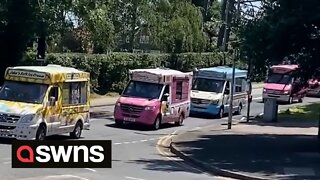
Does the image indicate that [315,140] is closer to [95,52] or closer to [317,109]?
[317,109]

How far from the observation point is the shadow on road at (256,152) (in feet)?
75.5

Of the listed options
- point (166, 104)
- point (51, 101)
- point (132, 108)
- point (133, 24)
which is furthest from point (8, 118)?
point (133, 24)

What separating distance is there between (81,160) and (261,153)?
13.7m

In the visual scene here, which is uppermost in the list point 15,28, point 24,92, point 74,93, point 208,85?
point 15,28

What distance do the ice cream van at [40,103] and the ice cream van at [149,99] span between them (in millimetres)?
5865

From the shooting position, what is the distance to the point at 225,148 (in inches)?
1087

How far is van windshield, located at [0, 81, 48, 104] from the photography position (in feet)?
84.8

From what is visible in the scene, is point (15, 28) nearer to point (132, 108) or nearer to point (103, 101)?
point (132, 108)

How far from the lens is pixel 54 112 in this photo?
26094 millimetres

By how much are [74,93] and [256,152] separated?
6.32m

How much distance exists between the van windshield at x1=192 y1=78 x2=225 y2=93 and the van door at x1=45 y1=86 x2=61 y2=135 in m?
18.6

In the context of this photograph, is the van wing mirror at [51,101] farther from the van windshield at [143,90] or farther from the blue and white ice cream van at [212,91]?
the blue and white ice cream van at [212,91]

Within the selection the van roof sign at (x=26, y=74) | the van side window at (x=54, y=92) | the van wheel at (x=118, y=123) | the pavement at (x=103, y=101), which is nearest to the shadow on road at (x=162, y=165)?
the van side window at (x=54, y=92)

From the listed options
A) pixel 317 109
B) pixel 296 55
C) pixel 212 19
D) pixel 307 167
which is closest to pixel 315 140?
pixel 296 55
